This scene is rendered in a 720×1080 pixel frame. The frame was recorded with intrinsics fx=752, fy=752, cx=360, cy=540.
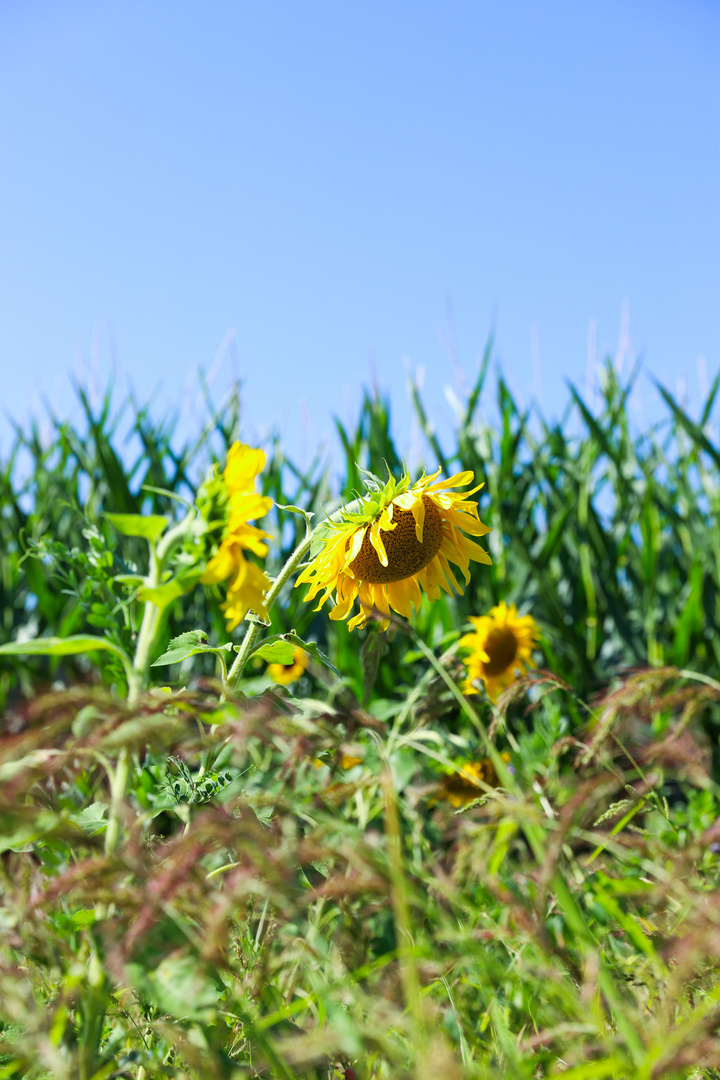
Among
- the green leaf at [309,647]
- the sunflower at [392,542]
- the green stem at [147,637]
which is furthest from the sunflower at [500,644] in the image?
the green stem at [147,637]

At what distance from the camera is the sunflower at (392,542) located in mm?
917

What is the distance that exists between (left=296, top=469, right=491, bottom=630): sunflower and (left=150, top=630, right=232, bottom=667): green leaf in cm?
20

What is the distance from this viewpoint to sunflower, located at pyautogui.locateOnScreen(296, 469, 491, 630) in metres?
0.92

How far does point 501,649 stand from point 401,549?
101cm

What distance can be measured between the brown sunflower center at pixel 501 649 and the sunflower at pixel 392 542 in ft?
2.81

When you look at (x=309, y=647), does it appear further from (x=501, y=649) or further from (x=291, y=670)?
(x=291, y=670)

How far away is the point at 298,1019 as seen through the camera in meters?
0.86

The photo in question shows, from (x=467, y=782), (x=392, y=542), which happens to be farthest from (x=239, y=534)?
(x=467, y=782)

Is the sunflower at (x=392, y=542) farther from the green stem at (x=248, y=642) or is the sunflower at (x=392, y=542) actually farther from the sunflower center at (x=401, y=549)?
the green stem at (x=248, y=642)

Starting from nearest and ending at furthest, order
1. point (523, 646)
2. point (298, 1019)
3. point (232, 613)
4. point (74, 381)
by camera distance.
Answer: point (232, 613) → point (298, 1019) → point (523, 646) → point (74, 381)

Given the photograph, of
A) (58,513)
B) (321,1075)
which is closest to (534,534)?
(58,513)

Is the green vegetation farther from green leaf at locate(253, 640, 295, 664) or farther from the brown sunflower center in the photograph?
the brown sunflower center

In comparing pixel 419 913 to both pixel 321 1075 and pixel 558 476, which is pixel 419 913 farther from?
pixel 558 476

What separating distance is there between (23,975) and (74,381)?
2415 millimetres
